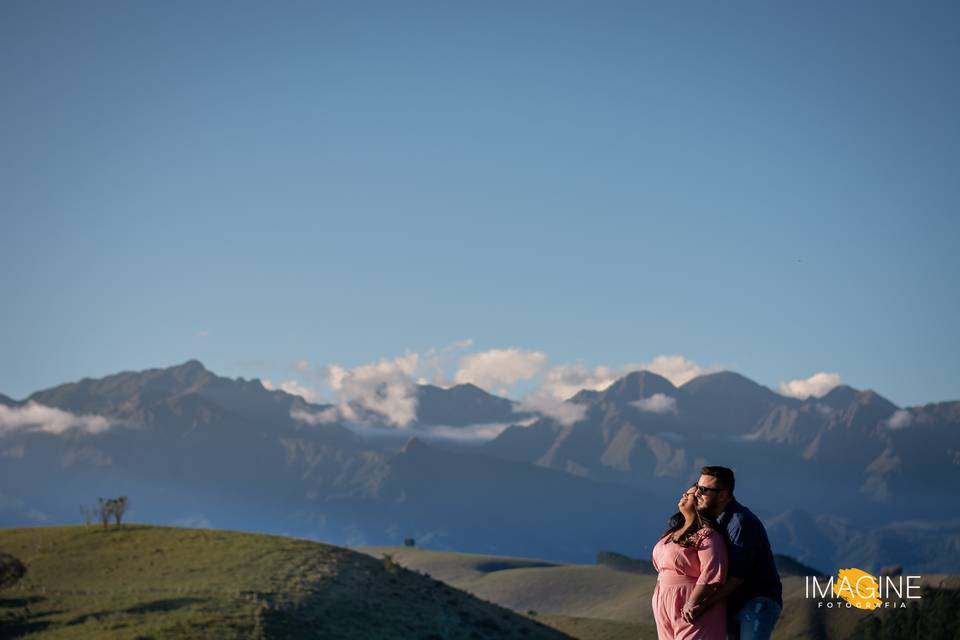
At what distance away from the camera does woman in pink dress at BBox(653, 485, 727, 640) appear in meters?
12.9

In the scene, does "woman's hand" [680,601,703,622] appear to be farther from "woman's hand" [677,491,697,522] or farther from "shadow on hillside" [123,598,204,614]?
"shadow on hillside" [123,598,204,614]

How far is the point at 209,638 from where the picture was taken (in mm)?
57500

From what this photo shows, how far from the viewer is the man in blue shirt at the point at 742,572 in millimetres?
12938

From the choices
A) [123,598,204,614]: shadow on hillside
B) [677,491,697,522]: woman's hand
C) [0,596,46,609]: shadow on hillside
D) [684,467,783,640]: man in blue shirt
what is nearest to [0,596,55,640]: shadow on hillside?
[0,596,46,609]: shadow on hillside

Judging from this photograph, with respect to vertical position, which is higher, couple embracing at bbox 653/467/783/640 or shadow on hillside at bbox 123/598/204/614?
couple embracing at bbox 653/467/783/640

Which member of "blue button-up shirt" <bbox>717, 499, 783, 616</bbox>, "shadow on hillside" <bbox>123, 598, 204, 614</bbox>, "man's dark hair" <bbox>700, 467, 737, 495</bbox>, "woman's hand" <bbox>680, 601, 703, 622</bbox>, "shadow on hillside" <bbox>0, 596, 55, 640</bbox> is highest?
"man's dark hair" <bbox>700, 467, 737, 495</bbox>

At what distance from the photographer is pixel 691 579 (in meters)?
13.2

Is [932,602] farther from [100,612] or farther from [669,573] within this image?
[669,573]

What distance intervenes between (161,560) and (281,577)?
12.8 meters

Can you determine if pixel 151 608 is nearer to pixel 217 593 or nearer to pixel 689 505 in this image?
pixel 217 593

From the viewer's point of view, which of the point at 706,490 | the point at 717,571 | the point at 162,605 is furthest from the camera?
the point at 162,605

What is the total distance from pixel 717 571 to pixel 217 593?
62.7 metres

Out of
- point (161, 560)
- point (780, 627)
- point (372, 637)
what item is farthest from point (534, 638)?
point (780, 627)

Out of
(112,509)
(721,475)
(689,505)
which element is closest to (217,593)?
(112,509)
